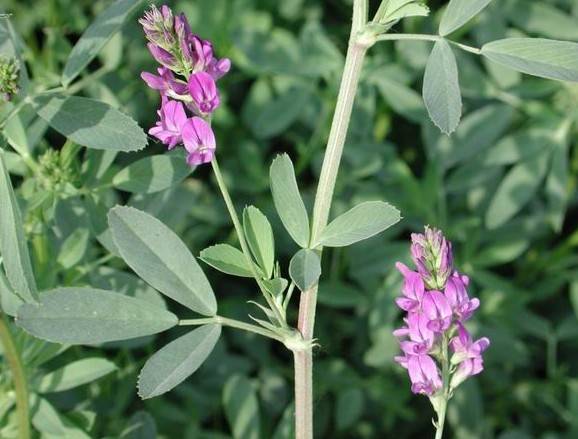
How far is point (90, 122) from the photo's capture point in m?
1.45

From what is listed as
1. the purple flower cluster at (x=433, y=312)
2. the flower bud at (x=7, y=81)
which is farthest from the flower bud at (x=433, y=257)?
the flower bud at (x=7, y=81)

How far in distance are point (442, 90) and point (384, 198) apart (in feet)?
3.75

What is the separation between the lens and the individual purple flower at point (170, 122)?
50.8 inches

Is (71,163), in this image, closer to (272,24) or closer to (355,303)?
(355,303)

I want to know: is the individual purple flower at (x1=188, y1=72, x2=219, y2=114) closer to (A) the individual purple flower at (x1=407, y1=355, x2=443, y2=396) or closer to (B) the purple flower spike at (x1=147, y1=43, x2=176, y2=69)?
(B) the purple flower spike at (x1=147, y1=43, x2=176, y2=69)

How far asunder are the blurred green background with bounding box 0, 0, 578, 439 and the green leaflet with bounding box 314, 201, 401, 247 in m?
1.00

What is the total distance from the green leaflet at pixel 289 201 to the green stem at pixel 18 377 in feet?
1.47

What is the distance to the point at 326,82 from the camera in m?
2.71

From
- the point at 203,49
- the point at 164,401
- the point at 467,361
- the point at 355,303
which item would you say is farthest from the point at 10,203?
the point at 355,303

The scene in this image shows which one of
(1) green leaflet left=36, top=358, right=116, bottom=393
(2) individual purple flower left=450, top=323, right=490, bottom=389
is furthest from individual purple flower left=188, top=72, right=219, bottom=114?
(1) green leaflet left=36, top=358, right=116, bottom=393

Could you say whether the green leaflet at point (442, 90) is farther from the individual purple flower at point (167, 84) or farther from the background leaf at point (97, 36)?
the background leaf at point (97, 36)

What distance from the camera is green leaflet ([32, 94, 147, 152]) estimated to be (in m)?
1.40

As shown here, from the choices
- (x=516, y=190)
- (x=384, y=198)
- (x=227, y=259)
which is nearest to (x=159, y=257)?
(x=227, y=259)

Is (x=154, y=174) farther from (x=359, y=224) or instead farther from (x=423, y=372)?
(x=423, y=372)
